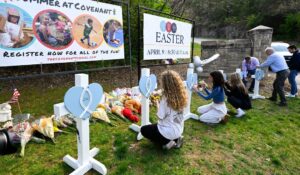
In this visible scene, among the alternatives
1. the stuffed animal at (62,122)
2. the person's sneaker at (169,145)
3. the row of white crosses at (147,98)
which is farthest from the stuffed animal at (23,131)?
the person's sneaker at (169,145)

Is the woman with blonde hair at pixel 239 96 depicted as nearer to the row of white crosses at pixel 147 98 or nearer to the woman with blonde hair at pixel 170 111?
the row of white crosses at pixel 147 98

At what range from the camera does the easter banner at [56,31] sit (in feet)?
11.8

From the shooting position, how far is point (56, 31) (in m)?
4.16

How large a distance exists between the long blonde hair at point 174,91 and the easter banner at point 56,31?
2.29m

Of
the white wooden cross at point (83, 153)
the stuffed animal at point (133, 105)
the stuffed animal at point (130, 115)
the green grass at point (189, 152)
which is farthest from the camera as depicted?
the stuffed animal at point (133, 105)

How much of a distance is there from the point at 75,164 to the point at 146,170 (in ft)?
2.80

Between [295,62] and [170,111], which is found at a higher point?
[295,62]

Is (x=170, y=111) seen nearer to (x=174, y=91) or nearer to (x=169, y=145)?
(x=174, y=91)

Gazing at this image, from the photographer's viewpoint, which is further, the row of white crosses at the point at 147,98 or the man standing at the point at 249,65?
the man standing at the point at 249,65

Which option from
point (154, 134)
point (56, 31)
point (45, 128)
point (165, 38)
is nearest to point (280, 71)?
point (165, 38)

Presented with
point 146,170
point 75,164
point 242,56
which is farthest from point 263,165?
point 242,56

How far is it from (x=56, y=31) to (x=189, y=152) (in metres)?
3.13

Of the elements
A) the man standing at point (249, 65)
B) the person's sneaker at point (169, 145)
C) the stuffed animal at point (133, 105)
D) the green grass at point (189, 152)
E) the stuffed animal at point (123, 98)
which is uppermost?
the man standing at point (249, 65)

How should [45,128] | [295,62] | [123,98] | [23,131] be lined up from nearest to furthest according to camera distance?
1. [23,131]
2. [45,128]
3. [123,98]
4. [295,62]
